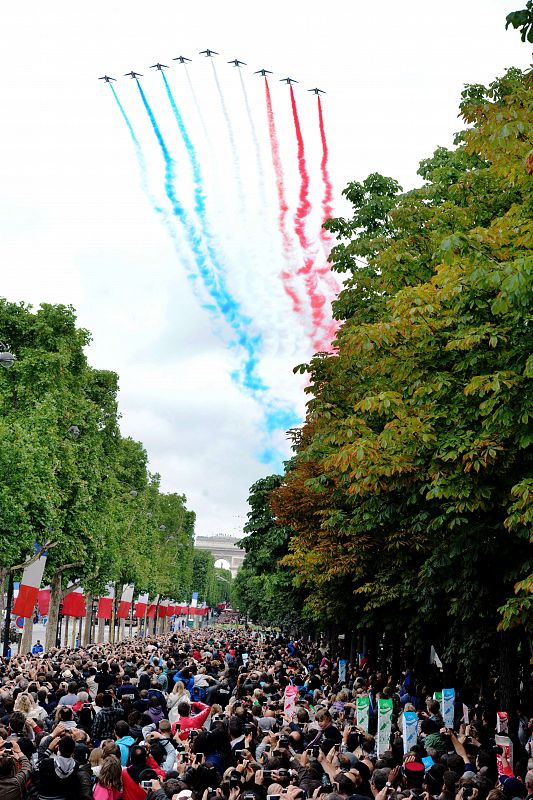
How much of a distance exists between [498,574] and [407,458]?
152 inches

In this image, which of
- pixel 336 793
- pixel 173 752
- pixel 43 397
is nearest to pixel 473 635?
pixel 173 752

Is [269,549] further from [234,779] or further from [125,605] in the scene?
[234,779]

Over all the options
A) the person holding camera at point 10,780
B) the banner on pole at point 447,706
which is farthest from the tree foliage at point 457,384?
the person holding camera at point 10,780

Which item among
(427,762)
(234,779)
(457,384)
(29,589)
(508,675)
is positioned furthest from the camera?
(29,589)

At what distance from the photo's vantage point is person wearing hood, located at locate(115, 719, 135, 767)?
13164 millimetres

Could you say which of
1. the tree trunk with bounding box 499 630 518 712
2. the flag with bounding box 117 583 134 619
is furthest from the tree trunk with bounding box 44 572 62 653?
the tree trunk with bounding box 499 630 518 712

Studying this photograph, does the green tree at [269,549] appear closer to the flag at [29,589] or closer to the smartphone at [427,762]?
the flag at [29,589]

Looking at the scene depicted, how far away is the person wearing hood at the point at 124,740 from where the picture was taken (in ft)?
43.2

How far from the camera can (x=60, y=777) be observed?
10.8 m

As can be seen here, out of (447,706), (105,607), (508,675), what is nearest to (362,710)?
(447,706)

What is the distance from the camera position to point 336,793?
9.98 meters

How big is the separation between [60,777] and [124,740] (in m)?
2.77

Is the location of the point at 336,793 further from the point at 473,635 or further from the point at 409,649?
the point at 409,649

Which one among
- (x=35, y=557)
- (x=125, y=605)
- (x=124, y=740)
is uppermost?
(x=35, y=557)
